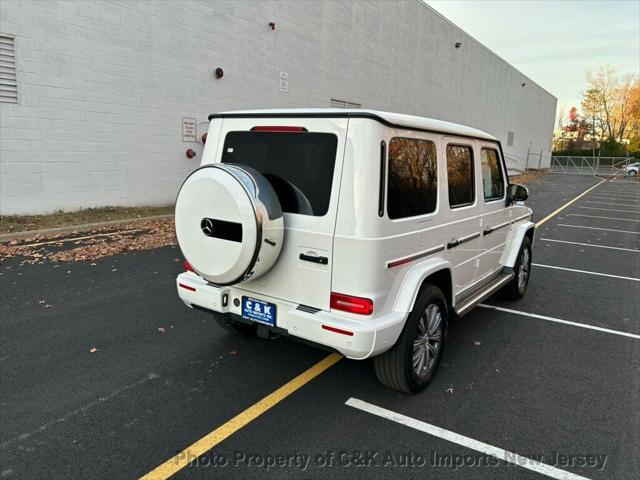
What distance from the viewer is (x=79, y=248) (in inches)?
299

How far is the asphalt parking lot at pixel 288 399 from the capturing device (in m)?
2.80

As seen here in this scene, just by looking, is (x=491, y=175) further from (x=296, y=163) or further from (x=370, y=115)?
(x=296, y=163)

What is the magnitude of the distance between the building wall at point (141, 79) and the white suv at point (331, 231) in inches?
292

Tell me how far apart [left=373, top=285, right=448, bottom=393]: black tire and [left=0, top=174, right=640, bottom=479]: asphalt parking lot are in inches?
5.8

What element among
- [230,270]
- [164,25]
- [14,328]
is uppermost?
[164,25]

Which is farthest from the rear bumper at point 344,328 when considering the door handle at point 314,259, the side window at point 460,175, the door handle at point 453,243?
the side window at point 460,175

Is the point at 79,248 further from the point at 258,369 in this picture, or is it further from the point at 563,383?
the point at 563,383

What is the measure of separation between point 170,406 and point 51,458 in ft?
2.54

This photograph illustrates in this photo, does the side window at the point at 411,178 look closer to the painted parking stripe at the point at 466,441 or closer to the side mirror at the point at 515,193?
the painted parking stripe at the point at 466,441

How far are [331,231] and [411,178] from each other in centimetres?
79

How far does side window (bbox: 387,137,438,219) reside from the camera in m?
3.19

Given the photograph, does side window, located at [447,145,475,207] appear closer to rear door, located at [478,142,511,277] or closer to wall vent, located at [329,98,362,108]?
rear door, located at [478,142,511,277]

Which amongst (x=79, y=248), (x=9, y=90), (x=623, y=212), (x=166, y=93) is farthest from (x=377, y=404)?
(x=623, y=212)

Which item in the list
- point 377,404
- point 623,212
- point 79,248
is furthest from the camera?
point 623,212
